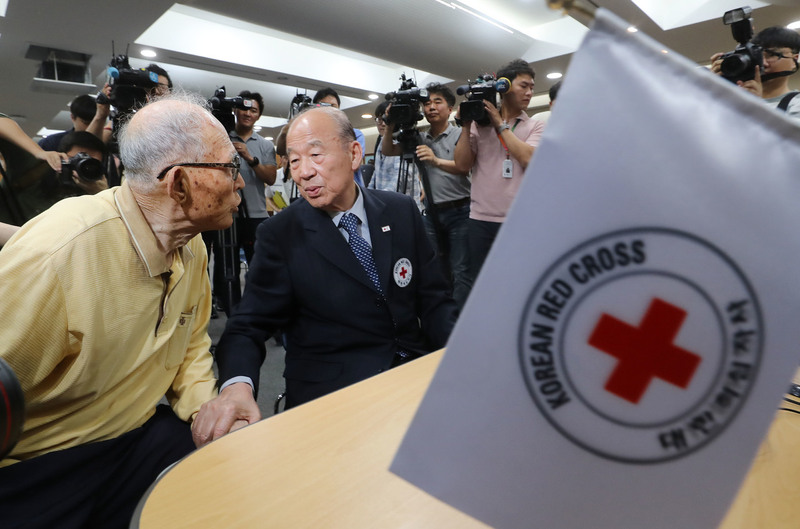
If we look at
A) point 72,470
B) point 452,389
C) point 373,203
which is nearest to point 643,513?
point 452,389

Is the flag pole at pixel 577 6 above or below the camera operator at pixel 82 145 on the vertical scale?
above

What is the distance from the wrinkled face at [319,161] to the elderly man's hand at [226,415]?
0.62 metres

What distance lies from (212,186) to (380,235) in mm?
514

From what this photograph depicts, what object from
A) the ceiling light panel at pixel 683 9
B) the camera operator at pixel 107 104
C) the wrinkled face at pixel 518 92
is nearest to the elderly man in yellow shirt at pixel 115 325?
the camera operator at pixel 107 104

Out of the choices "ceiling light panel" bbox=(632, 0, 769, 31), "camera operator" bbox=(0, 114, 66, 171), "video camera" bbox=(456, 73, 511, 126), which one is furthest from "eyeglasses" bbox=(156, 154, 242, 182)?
"ceiling light panel" bbox=(632, 0, 769, 31)

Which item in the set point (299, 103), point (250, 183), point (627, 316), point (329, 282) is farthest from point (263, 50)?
point (627, 316)

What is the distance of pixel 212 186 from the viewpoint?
3.88 feet

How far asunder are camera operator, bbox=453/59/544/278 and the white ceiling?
9.11 feet

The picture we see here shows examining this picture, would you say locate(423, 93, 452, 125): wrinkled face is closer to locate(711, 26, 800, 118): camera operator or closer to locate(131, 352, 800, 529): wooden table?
locate(711, 26, 800, 118): camera operator

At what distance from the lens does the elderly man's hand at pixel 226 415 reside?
3.25ft

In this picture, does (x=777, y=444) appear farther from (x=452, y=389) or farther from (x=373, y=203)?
(x=373, y=203)

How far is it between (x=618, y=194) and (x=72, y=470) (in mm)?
1178

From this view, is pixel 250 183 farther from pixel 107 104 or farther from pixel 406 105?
pixel 406 105

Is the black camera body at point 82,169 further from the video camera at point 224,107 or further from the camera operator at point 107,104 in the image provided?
the video camera at point 224,107
